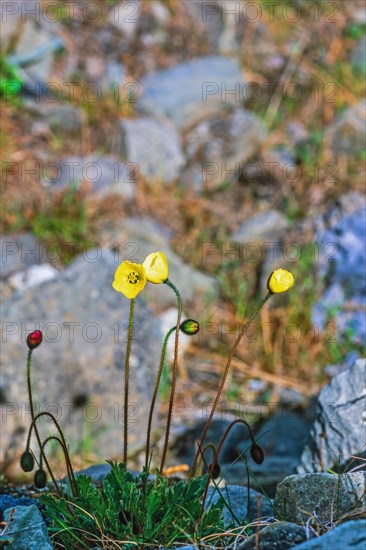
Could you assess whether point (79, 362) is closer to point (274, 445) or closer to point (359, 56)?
point (274, 445)

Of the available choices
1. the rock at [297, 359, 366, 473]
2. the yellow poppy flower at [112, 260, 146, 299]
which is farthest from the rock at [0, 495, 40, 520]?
the rock at [297, 359, 366, 473]

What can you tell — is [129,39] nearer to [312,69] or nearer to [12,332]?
[312,69]

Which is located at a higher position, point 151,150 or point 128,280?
point 151,150

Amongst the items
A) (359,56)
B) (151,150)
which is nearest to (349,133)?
(359,56)

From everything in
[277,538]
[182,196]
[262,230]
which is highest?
[182,196]

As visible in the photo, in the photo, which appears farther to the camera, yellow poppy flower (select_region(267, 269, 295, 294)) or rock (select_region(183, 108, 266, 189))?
rock (select_region(183, 108, 266, 189))

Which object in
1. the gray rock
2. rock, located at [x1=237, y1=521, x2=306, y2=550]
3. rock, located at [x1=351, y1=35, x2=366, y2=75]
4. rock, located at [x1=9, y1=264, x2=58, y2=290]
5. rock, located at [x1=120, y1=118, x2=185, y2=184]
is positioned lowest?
the gray rock

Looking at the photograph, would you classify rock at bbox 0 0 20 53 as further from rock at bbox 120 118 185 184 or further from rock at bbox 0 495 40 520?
rock at bbox 0 495 40 520
